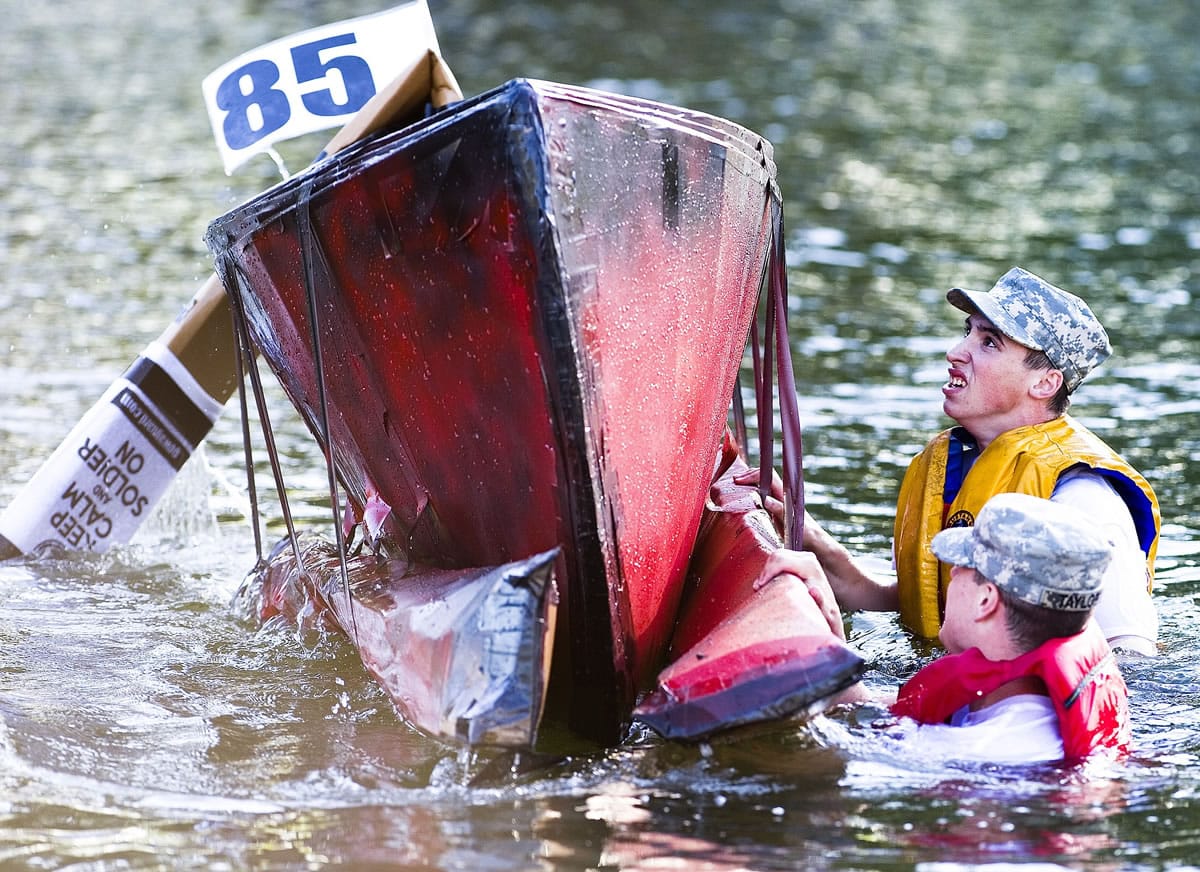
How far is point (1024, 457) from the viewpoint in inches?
189

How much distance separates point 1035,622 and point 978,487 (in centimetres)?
81

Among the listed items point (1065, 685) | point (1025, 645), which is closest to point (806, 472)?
point (1025, 645)

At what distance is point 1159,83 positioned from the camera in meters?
20.4

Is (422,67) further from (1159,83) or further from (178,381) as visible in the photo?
(1159,83)

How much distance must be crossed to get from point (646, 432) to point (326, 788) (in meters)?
1.20

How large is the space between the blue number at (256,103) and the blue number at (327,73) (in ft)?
0.28

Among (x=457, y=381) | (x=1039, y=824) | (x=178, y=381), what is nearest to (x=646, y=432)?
(x=457, y=381)

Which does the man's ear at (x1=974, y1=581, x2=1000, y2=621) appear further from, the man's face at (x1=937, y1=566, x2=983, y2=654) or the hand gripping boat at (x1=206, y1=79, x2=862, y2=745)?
the hand gripping boat at (x1=206, y1=79, x2=862, y2=745)

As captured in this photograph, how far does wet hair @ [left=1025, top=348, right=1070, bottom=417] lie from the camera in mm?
4910

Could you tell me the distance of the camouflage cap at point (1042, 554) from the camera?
404 centimetres

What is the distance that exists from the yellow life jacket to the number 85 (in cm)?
247

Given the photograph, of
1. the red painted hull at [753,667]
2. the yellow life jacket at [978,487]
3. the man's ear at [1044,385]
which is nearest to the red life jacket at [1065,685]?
the red painted hull at [753,667]

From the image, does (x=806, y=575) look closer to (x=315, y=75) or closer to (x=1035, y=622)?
(x=1035, y=622)

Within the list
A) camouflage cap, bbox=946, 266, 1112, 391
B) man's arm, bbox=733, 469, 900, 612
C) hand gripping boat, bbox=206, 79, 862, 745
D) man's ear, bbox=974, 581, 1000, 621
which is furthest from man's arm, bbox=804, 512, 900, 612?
man's ear, bbox=974, 581, 1000, 621
